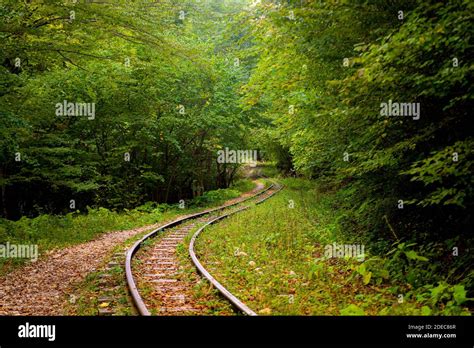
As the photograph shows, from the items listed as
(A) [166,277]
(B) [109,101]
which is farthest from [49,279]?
(B) [109,101]

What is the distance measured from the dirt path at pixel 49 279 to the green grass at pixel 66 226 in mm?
658

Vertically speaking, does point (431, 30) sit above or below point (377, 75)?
above

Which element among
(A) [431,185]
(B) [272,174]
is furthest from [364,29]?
(B) [272,174]

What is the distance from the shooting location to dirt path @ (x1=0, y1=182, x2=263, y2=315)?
7.09m

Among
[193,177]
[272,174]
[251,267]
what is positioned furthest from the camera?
[272,174]

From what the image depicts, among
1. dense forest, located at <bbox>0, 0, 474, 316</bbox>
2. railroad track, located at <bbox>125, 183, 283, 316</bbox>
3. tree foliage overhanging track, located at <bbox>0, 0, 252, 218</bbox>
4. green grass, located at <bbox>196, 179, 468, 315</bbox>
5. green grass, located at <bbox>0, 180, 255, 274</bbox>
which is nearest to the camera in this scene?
dense forest, located at <bbox>0, 0, 474, 316</bbox>

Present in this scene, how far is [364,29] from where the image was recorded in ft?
23.9

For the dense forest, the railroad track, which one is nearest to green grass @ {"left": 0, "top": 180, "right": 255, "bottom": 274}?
the dense forest

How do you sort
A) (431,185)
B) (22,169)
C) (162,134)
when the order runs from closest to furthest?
(431,185), (22,169), (162,134)

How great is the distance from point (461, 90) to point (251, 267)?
6.03 metres

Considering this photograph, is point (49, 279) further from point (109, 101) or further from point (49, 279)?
point (109, 101)

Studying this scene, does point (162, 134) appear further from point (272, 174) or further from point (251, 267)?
point (272, 174)

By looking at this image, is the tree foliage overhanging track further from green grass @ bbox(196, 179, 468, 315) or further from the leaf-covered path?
green grass @ bbox(196, 179, 468, 315)

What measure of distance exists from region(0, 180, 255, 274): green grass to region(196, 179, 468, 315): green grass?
16.8ft
